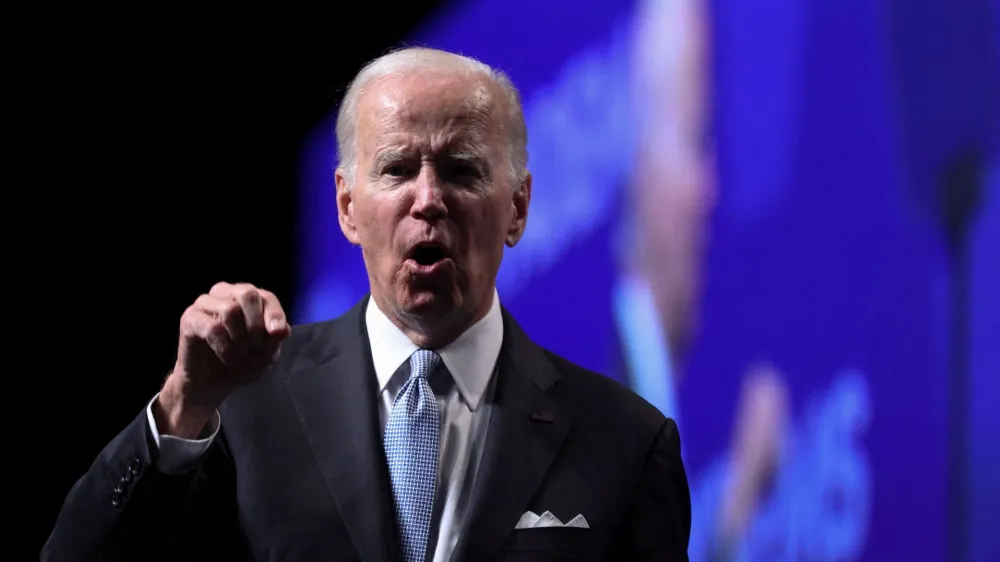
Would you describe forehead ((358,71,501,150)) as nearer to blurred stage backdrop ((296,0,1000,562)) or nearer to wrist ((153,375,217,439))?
wrist ((153,375,217,439))

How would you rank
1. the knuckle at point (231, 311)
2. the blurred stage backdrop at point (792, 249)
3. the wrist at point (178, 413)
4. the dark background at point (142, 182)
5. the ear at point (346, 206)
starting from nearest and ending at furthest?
the knuckle at point (231, 311), the wrist at point (178, 413), the ear at point (346, 206), the blurred stage backdrop at point (792, 249), the dark background at point (142, 182)

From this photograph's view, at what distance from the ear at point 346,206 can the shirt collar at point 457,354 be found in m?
0.12

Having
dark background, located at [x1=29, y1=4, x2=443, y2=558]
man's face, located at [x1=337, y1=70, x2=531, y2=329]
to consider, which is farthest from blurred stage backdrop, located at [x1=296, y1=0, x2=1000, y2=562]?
dark background, located at [x1=29, y1=4, x2=443, y2=558]

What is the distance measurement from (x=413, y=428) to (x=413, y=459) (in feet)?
0.14

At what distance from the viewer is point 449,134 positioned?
5.57ft

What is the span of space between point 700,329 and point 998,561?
0.73m

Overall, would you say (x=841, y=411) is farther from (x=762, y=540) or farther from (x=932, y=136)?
(x=932, y=136)

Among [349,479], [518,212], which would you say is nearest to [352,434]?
[349,479]

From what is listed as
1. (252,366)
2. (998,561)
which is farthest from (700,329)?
(252,366)

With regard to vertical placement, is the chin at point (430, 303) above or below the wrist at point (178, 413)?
above

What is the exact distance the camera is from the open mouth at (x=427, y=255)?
5.50 feet

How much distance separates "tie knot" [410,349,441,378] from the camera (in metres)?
1.71

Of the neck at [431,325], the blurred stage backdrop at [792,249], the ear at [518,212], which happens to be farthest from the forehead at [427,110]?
the blurred stage backdrop at [792,249]

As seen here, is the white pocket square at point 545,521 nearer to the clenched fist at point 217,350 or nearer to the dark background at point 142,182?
the clenched fist at point 217,350
